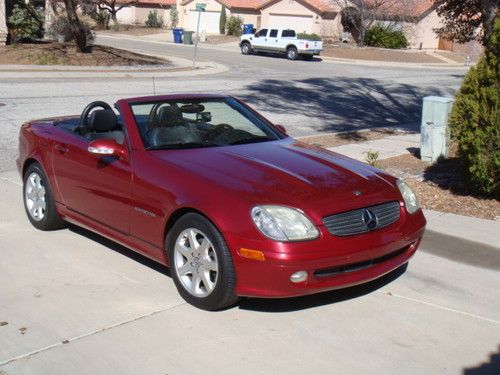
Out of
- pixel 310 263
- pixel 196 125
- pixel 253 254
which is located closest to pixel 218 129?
pixel 196 125

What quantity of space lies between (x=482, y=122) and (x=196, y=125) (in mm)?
3524

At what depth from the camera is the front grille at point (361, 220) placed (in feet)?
16.0

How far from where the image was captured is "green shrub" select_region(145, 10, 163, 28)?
67.3 meters

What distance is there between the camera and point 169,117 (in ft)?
20.0

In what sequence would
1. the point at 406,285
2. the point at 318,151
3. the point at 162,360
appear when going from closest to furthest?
the point at 162,360 → the point at 406,285 → the point at 318,151

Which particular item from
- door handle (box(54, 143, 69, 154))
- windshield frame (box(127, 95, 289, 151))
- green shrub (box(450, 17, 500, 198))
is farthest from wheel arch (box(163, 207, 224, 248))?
green shrub (box(450, 17, 500, 198))

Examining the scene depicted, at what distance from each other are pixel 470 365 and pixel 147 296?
7.65 feet

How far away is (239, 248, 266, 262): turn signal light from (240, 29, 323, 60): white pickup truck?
Answer: 3796cm

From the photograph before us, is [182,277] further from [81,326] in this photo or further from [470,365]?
[470,365]

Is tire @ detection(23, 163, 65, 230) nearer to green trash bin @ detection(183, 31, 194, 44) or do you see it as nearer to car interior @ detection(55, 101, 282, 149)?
car interior @ detection(55, 101, 282, 149)

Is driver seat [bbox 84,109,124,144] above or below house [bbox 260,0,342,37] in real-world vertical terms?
below

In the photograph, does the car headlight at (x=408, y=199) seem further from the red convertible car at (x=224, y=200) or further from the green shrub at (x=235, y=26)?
the green shrub at (x=235, y=26)

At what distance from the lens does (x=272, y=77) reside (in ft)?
91.6

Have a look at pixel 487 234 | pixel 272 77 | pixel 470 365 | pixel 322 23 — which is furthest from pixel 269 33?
pixel 470 365
